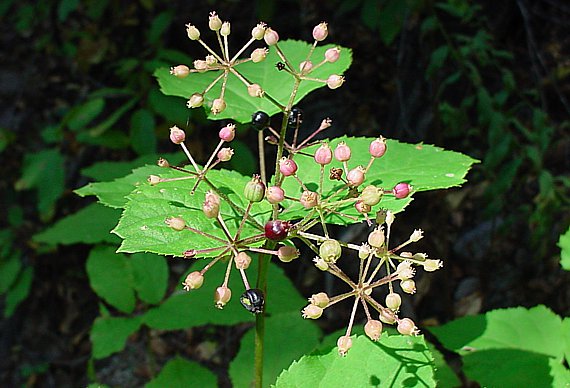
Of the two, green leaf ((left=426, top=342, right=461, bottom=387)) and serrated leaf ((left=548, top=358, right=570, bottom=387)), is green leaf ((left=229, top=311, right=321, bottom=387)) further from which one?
Result: serrated leaf ((left=548, top=358, right=570, bottom=387))

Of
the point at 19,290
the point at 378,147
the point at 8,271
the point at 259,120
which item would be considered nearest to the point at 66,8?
the point at 8,271

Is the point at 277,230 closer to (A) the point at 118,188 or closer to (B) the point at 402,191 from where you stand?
(B) the point at 402,191

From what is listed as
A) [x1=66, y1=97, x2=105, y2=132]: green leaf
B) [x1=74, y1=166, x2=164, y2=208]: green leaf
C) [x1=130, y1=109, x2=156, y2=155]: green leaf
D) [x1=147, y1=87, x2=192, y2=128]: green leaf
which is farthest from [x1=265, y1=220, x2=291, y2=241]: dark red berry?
[x1=66, y1=97, x2=105, y2=132]: green leaf

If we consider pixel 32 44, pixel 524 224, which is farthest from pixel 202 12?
pixel 524 224

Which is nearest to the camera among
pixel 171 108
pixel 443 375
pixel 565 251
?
pixel 565 251

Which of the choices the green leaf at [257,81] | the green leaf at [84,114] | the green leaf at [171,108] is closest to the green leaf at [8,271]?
the green leaf at [84,114]
